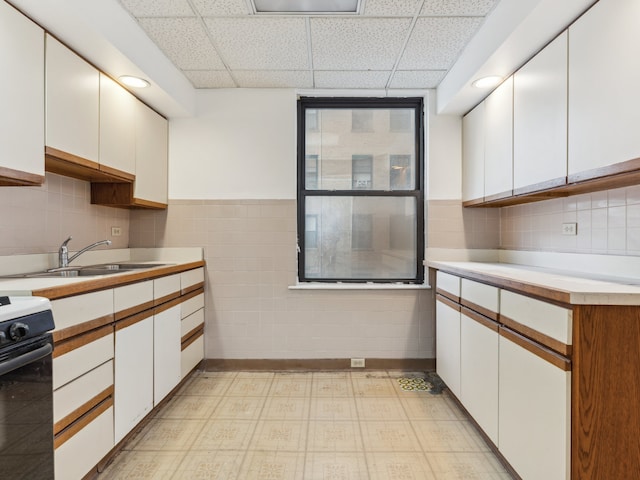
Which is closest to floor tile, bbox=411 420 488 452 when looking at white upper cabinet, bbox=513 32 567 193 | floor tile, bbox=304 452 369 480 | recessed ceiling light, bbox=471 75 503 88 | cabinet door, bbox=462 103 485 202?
floor tile, bbox=304 452 369 480

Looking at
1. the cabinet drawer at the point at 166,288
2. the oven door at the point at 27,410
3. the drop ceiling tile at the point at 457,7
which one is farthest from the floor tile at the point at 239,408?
the drop ceiling tile at the point at 457,7

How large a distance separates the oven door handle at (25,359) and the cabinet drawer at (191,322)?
145 cm

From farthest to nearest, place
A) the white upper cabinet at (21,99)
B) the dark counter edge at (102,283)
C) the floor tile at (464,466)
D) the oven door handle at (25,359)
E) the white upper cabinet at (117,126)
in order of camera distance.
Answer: the white upper cabinet at (117,126), the floor tile at (464,466), the white upper cabinet at (21,99), the dark counter edge at (102,283), the oven door handle at (25,359)

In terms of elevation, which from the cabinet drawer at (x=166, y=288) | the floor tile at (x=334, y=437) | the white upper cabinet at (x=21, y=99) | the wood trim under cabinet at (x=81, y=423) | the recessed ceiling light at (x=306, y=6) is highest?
the recessed ceiling light at (x=306, y=6)

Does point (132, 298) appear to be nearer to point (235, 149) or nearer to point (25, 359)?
point (25, 359)

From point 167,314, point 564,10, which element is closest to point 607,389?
point 564,10

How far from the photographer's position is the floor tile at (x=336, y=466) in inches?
72.6

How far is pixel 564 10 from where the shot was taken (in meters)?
1.71

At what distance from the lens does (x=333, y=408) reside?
2553 millimetres

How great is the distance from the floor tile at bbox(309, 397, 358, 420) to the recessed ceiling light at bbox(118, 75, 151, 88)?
8.27 feet

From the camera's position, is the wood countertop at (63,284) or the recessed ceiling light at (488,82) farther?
the recessed ceiling light at (488,82)

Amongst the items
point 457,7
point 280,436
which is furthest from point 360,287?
point 457,7

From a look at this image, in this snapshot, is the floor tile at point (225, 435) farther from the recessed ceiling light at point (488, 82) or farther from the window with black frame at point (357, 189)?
the recessed ceiling light at point (488, 82)

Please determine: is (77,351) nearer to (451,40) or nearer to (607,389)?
(607,389)
